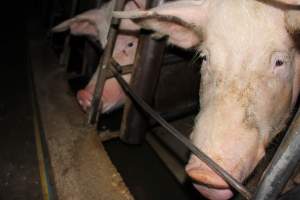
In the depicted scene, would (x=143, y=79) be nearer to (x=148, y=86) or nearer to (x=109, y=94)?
(x=148, y=86)

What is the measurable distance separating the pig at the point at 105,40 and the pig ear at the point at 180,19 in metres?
0.70

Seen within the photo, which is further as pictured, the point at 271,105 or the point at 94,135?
the point at 94,135

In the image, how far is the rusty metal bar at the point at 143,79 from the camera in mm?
2670

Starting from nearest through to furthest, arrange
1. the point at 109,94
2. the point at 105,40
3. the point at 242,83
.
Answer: the point at 242,83, the point at 109,94, the point at 105,40

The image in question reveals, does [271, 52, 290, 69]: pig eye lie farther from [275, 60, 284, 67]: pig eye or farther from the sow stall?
the sow stall

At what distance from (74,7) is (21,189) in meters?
2.34

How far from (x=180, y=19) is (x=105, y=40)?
1.39 metres

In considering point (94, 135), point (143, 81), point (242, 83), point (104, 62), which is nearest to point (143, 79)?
point (143, 81)

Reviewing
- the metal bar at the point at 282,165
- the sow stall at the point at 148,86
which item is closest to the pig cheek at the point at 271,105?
the sow stall at the point at 148,86

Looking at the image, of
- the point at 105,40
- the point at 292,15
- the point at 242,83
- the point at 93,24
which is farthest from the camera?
the point at 93,24

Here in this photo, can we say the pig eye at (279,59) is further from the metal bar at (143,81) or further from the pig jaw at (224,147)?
the metal bar at (143,81)

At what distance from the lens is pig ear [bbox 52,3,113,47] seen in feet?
11.3

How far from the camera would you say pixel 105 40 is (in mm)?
3422

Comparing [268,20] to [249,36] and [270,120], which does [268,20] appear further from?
[270,120]
